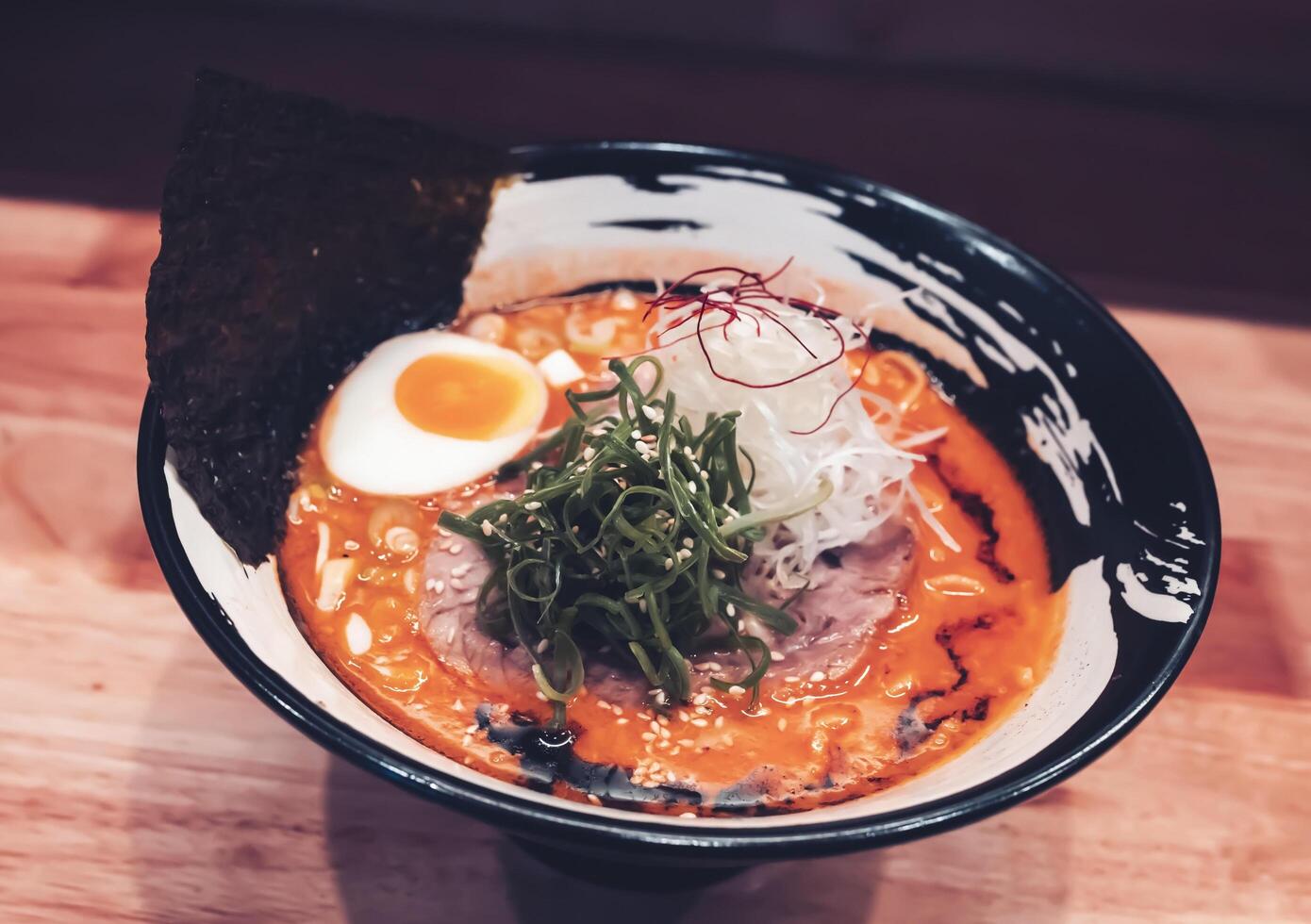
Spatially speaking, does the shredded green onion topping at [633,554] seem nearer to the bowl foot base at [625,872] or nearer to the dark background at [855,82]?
the bowl foot base at [625,872]

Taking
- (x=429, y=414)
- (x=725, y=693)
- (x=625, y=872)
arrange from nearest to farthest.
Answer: (x=625, y=872), (x=725, y=693), (x=429, y=414)

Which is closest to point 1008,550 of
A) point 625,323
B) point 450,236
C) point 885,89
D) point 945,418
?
point 945,418

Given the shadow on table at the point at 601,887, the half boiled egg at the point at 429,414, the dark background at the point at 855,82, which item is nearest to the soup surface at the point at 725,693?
the half boiled egg at the point at 429,414

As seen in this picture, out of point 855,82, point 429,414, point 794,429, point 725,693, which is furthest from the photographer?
point 855,82

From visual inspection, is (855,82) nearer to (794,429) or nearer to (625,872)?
(794,429)

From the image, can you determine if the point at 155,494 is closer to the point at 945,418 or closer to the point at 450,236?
the point at 450,236

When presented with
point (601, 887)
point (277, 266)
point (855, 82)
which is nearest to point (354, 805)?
point (601, 887)
